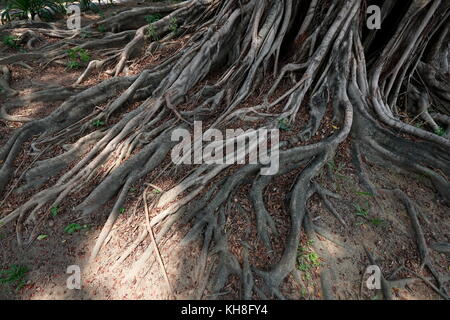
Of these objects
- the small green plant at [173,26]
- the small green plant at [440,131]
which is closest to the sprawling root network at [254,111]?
the small green plant at [440,131]

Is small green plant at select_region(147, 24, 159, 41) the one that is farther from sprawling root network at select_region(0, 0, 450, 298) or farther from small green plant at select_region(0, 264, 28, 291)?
small green plant at select_region(0, 264, 28, 291)

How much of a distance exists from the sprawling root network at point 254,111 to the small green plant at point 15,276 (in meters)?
0.29

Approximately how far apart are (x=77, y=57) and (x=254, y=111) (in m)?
3.18

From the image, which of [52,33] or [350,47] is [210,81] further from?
[52,33]

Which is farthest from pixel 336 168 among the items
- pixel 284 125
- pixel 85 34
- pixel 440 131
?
pixel 85 34

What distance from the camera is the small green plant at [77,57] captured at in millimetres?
4336

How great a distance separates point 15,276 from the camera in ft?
7.81

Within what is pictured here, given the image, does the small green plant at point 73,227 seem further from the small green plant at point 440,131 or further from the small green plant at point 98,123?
the small green plant at point 440,131

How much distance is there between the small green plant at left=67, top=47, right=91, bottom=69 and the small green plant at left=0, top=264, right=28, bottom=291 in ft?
10.2

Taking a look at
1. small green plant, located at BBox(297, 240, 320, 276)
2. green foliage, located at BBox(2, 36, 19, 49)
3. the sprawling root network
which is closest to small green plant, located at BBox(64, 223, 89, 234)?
the sprawling root network

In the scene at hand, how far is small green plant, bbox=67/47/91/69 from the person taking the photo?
434 cm

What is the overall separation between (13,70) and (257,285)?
4668 millimetres
